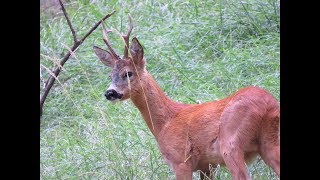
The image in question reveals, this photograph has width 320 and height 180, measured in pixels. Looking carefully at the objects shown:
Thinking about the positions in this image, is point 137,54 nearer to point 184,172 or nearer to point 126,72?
point 126,72

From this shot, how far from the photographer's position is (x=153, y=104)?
5969 millimetres

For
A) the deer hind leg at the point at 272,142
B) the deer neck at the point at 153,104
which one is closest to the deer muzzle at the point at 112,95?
the deer neck at the point at 153,104

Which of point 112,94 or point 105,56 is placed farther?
point 105,56

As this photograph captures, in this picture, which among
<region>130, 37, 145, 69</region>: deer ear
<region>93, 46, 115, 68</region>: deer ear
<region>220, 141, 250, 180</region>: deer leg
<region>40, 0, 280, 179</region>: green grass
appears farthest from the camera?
<region>40, 0, 280, 179</region>: green grass

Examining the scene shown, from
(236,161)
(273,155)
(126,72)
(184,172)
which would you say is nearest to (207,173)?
(184,172)

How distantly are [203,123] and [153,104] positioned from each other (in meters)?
0.63

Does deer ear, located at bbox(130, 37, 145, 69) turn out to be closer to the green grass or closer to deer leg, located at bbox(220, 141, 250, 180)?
the green grass

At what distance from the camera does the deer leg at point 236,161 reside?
490cm

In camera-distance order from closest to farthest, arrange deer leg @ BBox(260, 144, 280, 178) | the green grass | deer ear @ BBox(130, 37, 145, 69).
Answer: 1. deer leg @ BBox(260, 144, 280, 178)
2. deer ear @ BBox(130, 37, 145, 69)
3. the green grass

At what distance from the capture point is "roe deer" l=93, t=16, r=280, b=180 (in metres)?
4.88

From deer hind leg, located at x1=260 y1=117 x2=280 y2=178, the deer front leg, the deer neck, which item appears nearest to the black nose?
the deer neck

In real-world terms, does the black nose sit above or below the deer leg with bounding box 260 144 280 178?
above

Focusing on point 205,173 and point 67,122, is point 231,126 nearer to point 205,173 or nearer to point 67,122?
point 205,173
